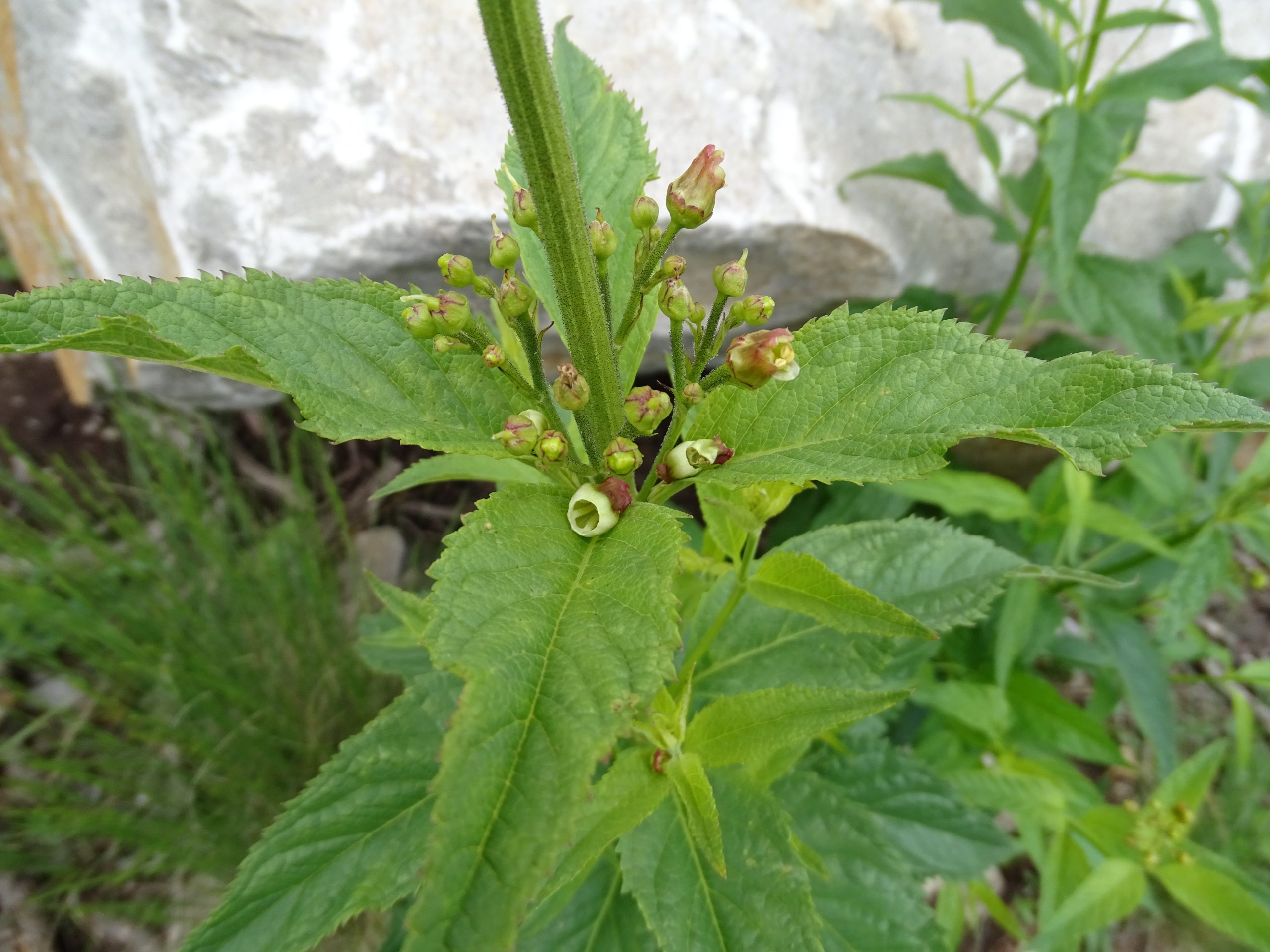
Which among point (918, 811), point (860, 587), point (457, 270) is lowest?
point (918, 811)

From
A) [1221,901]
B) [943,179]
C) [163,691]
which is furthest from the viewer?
[163,691]

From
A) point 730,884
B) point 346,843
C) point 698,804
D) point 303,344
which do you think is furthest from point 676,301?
point 346,843

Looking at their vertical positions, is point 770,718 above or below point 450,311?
below

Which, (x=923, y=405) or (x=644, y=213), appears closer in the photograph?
(x=923, y=405)

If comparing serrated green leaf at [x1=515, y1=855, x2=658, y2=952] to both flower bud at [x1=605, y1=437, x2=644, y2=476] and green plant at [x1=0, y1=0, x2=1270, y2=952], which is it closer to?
green plant at [x1=0, y1=0, x2=1270, y2=952]

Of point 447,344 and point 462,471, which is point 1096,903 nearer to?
point 462,471

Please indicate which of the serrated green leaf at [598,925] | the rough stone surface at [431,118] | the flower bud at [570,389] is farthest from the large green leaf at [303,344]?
the rough stone surface at [431,118]

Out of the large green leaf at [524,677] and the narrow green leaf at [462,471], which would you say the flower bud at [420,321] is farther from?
the narrow green leaf at [462,471]
